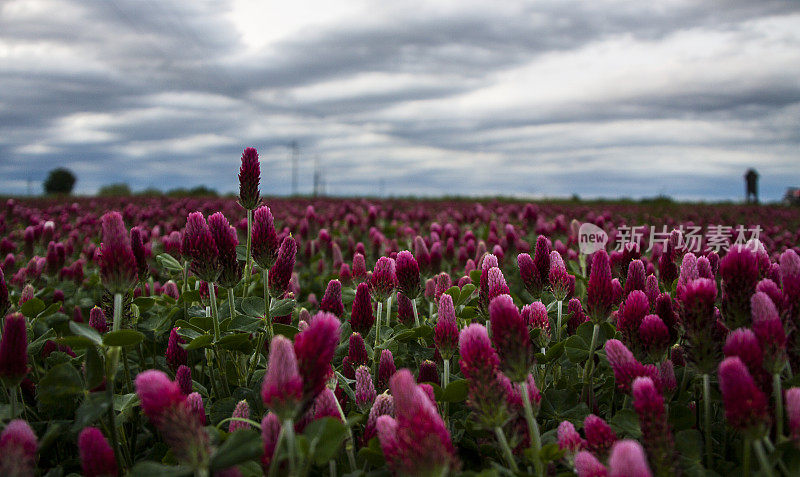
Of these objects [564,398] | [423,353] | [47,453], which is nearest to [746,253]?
[564,398]

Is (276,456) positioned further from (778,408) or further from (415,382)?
(778,408)

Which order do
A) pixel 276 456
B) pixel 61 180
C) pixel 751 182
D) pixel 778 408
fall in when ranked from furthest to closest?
pixel 61 180
pixel 751 182
pixel 778 408
pixel 276 456

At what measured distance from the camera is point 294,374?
124cm

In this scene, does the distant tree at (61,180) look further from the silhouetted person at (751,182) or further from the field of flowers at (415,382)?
the field of flowers at (415,382)

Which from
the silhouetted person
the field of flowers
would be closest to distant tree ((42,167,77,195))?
the silhouetted person

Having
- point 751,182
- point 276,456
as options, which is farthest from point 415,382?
point 751,182

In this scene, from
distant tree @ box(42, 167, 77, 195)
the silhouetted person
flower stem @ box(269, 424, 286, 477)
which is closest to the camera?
flower stem @ box(269, 424, 286, 477)

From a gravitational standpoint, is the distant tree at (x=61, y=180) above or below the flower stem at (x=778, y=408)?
above

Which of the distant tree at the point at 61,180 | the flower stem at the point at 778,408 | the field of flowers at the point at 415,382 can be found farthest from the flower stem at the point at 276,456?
the distant tree at the point at 61,180

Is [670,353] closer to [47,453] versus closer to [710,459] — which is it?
[710,459]

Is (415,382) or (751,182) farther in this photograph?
(751,182)

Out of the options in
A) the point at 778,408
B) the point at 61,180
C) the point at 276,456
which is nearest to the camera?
the point at 276,456

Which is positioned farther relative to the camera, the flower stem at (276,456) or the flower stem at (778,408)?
the flower stem at (778,408)

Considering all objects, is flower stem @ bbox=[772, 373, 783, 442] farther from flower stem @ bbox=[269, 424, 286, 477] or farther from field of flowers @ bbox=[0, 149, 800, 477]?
flower stem @ bbox=[269, 424, 286, 477]
